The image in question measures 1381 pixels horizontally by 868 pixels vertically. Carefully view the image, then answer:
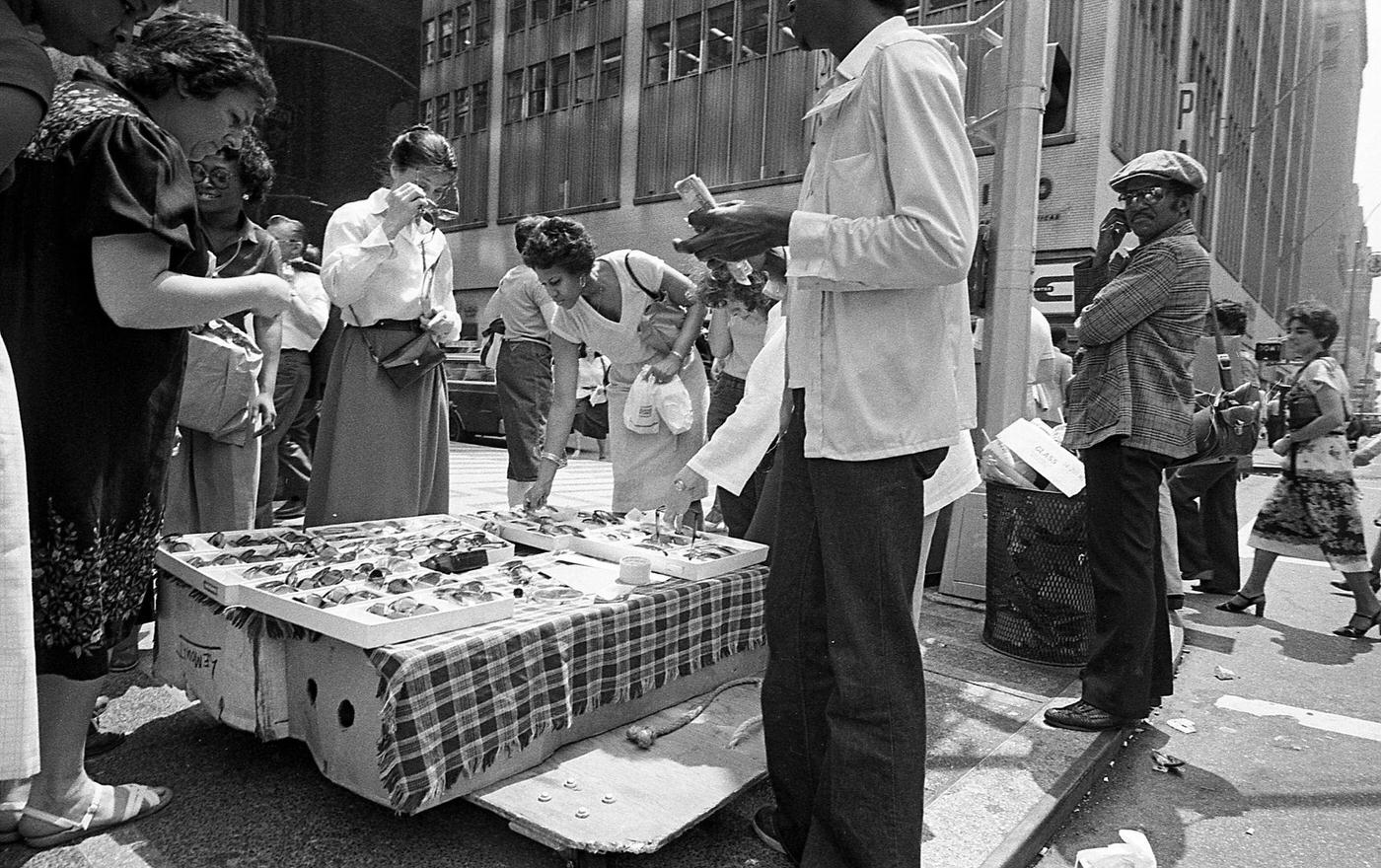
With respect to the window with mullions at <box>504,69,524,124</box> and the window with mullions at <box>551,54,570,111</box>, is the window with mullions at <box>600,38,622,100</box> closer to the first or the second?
the window with mullions at <box>551,54,570,111</box>

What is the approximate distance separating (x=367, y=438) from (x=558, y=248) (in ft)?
3.68

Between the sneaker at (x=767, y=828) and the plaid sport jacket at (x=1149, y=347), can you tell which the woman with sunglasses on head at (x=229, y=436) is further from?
the plaid sport jacket at (x=1149, y=347)

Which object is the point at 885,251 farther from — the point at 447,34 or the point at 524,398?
the point at 447,34

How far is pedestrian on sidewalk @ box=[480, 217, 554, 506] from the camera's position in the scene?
5566mm

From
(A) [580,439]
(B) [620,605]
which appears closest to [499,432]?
(A) [580,439]

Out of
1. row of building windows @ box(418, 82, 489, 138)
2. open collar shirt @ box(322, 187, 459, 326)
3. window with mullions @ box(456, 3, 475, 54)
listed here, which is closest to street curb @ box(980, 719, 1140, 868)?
open collar shirt @ box(322, 187, 459, 326)

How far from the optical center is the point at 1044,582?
152 inches

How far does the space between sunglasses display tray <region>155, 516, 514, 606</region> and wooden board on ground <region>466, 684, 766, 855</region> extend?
65 cm

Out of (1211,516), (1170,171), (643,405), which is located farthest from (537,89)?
(1170,171)

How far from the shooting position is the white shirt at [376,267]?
3.29m

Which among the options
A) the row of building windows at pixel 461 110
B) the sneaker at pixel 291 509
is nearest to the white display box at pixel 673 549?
the sneaker at pixel 291 509

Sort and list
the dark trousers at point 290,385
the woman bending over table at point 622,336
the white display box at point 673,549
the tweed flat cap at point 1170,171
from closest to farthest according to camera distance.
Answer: the white display box at point 673,549
the tweed flat cap at point 1170,171
the woman bending over table at point 622,336
the dark trousers at point 290,385

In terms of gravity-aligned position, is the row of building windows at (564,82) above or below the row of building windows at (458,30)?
below

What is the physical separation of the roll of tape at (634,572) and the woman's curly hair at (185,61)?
1577mm
